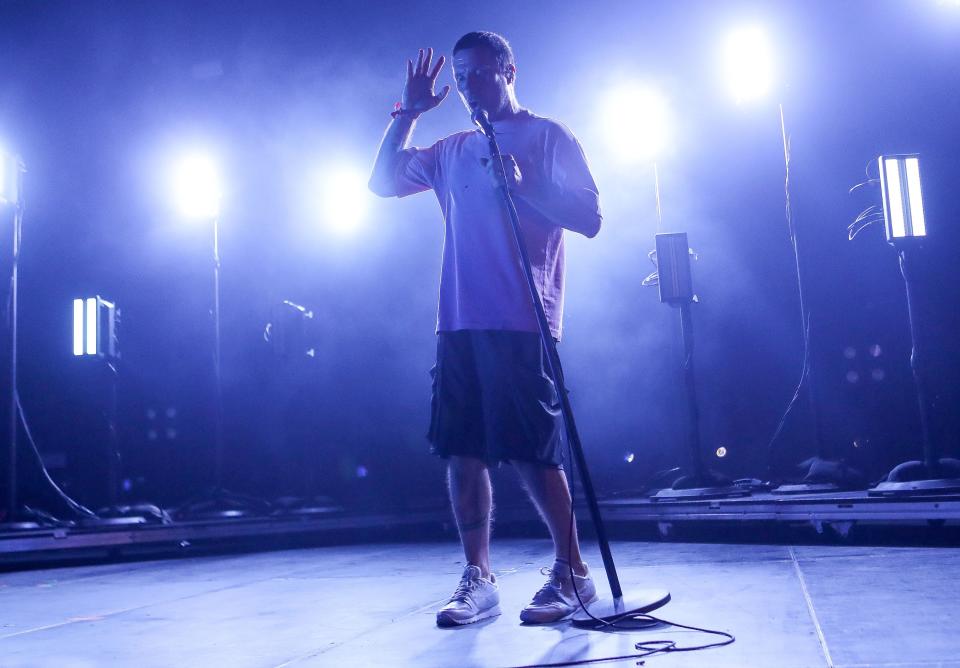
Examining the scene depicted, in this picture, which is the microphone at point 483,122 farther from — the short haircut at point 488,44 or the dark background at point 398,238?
the dark background at point 398,238

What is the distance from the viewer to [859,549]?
3.02m

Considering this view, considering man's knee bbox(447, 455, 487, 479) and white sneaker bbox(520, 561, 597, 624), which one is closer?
white sneaker bbox(520, 561, 597, 624)

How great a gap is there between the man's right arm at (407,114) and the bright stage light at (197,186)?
370 cm

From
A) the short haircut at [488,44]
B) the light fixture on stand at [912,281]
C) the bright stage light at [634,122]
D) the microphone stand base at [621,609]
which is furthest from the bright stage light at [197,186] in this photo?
the microphone stand base at [621,609]

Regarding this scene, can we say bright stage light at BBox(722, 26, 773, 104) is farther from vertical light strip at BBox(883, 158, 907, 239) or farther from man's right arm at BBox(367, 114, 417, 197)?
man's right arm at BBox(367, 114, 417, 197)

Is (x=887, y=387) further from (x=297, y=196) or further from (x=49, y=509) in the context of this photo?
(x=49, y=509)

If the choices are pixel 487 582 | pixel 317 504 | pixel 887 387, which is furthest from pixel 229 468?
pixel 487 582

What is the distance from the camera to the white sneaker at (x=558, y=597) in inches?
68.7

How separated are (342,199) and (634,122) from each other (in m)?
1.99

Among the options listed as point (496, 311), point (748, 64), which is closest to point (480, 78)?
point (496, 311)

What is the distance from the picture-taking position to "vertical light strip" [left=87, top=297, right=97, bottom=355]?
536cm

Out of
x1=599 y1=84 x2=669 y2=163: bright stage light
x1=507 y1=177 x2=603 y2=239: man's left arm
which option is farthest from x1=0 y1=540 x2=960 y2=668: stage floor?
x1=599 y1=84 x2=669 y2=163: bright stage light

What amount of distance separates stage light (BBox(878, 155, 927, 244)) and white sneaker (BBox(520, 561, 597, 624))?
254cm

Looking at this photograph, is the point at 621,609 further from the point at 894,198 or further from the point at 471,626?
the point at 894,198
